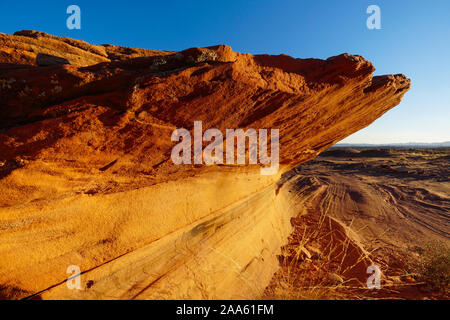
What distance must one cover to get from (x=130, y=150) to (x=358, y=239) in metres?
6.14

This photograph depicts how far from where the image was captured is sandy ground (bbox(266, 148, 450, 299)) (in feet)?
10.4

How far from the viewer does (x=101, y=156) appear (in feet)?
6.89

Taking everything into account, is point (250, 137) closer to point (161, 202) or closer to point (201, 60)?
point (201, 60)

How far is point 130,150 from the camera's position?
7.32 ft

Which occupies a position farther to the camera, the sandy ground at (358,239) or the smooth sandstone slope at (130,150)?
the sandy ground at (358,239)

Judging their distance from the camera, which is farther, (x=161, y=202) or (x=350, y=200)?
(x=350, y=200)

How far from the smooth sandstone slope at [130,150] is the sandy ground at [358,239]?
105cm

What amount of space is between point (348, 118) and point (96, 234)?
4.87m

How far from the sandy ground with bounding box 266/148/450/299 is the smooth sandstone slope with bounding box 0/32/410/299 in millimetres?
1052

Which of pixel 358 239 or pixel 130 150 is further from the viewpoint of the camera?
pixel 358 239

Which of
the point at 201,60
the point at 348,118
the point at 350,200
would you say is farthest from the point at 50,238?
the point at 350,200

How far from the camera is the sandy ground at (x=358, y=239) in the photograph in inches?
125

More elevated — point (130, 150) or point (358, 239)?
point (130, 150)

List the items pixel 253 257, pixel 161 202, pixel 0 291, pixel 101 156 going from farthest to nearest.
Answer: pixel 253 257 < pixel 161 202 < pixel 101 156 < pixel 0 291
